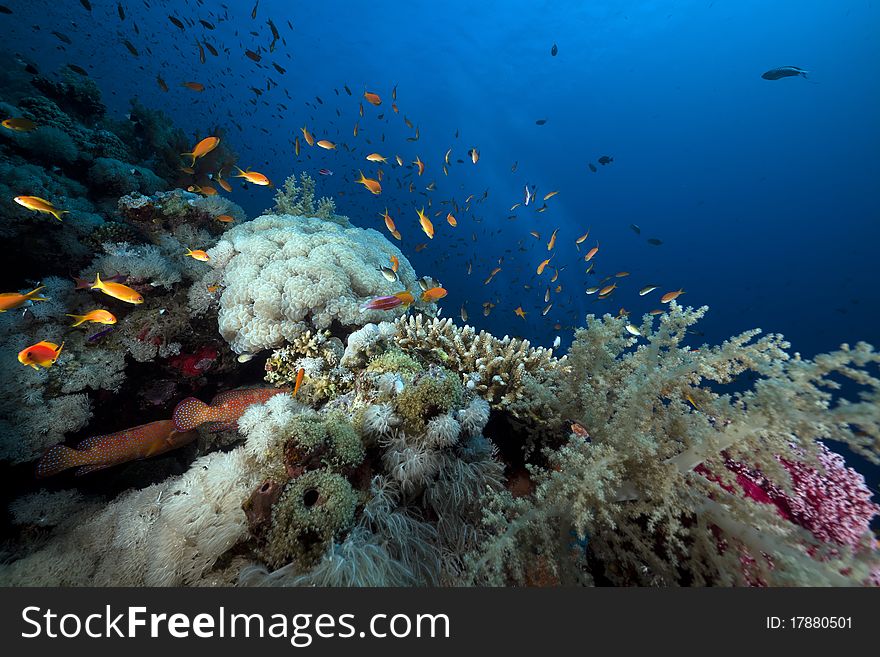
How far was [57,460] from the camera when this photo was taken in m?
3.88

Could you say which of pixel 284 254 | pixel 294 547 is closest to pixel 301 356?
pixel 284 254

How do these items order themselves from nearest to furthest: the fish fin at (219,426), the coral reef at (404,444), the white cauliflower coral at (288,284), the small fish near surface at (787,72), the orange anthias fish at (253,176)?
the coral reef at (404,444), the fish fin at (219,426), the white cauliflower coral at (288,284), the orange anthias fish at (253,176), the small fish near surface at (787,72)

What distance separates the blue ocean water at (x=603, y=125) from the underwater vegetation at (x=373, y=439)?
28355 mm

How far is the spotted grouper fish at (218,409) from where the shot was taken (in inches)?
159

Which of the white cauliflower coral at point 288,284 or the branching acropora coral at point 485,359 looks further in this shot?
the white cauliflower coral at point 288,284

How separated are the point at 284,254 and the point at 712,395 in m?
5.67

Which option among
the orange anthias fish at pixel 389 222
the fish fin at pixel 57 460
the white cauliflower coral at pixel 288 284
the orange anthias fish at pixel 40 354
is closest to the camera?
the orange anthias fish at pixel 40 354

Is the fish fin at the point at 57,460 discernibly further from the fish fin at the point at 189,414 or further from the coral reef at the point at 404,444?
the fish fin at the point at 189,414

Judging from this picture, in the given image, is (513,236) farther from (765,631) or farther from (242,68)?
(242,68)

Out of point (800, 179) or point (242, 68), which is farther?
point (242, 68)

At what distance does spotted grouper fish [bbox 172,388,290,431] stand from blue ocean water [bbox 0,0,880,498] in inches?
1143

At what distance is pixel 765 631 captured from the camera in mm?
2033

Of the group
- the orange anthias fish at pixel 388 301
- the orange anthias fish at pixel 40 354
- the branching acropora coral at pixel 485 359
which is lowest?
the orange anthias fish at pixel 40 354

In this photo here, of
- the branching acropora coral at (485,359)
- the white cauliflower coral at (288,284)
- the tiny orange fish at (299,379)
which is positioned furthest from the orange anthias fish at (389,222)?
the tiny orange fish at (299,379)
